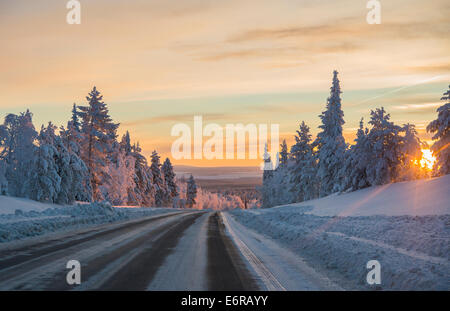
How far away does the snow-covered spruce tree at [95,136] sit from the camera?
1940 inches

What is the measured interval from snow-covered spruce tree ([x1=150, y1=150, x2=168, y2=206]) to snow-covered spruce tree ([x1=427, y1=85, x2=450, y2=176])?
68447 mm

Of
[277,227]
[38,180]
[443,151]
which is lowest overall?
[277,227]

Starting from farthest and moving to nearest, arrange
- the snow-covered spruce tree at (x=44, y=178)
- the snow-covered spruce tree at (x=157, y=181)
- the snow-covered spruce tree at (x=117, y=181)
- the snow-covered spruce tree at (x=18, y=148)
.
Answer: the snow-covered spruce tree at (x=157, y=181), the snow-covered spruce tree at (x=117, y=181), the snow-covered spruce tree at (x=18, y=148), the snow-covered spruce tree at (x=44, y=178)

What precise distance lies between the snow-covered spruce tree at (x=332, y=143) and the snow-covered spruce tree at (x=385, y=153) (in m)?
15.1

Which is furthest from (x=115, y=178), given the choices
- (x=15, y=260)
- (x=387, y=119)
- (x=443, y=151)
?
(x=15, y=260)

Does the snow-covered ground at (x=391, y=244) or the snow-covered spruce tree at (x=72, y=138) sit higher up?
the snow-covered spruce tree at (x=72, y=138)

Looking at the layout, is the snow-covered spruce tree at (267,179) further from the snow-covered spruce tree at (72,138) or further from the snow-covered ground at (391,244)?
the snow-covered ground at (391,244)

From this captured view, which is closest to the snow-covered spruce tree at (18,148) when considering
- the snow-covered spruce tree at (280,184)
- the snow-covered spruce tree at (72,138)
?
the snow-covered spruce tree at (72,138)

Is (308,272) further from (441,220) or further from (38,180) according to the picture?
(38,180)

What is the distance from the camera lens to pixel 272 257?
11094 mm

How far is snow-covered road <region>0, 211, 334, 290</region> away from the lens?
7.22 meters

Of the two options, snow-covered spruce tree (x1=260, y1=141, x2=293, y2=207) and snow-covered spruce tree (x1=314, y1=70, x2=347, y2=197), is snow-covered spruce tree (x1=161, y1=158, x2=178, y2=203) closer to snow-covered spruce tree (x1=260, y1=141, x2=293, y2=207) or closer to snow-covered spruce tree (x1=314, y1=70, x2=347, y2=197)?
snow-covered spruce tree (x1=260, y1=141, x2=293, y2=207)
